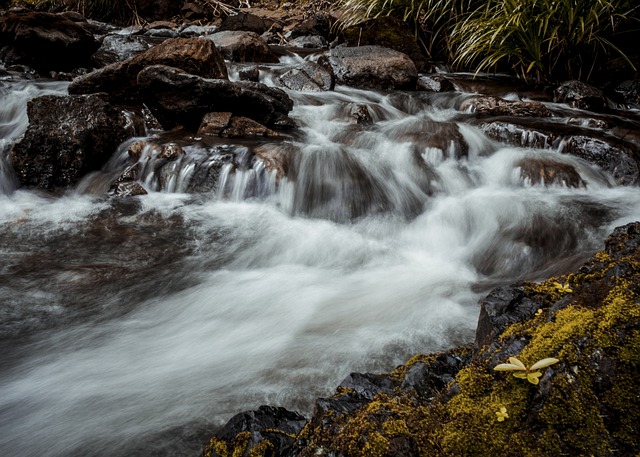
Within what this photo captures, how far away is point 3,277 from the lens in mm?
3730

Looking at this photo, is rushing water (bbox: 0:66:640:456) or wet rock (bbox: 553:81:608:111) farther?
wet rock (bbox: 553:81:608:111)

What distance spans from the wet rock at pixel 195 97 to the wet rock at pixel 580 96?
206 inches

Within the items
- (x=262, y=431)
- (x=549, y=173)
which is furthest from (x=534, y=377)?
(x=549, y=173)

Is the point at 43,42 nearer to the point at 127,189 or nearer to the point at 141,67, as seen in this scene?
the point at 141,67

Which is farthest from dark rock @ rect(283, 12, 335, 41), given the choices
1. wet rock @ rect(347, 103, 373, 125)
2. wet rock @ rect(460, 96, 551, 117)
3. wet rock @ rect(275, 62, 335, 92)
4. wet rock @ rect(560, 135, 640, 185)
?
wet rock @ rect(560, 135, 640, 185)

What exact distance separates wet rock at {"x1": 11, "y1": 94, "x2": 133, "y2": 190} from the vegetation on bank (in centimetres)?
692

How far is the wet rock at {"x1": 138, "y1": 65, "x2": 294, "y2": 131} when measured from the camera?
6.41m

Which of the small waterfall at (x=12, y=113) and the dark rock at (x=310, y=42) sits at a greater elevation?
the dark rock at (x=310, y=42)

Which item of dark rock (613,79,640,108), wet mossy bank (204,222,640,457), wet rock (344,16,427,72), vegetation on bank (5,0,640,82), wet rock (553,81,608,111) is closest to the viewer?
wet mossy bank (204,222,640,457)

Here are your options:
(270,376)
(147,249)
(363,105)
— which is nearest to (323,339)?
(270,376)

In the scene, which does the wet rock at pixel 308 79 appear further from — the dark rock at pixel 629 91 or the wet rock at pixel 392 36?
the dark rock at pixel 629 91

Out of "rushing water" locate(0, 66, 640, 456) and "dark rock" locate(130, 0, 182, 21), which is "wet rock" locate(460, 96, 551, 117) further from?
"dark rock" locate(130, 0, 182, 21)

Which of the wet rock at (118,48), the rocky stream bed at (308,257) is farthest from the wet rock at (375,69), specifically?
the wet rock at (118,48)

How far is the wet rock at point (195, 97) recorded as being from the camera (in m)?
6.41
